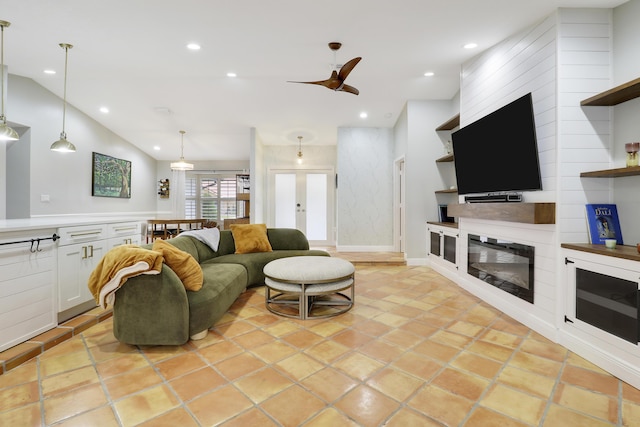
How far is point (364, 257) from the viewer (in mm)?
5422

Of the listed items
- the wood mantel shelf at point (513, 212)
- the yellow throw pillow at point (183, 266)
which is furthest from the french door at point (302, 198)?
the yellow throw pillow at point (183, 266)

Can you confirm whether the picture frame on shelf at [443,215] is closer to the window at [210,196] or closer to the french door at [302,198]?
the french door at [302,198]

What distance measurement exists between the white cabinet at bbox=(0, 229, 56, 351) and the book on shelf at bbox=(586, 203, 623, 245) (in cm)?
438

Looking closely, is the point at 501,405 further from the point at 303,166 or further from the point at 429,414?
the point at 303,166

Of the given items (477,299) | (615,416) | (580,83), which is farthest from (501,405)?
(580,83)

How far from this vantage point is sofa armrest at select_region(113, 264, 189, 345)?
7.04 ft

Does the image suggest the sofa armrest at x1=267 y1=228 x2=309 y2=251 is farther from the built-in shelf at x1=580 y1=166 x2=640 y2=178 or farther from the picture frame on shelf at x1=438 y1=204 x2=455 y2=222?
the built-in shelf at x1=580 y1=166 x2=640 y2=178

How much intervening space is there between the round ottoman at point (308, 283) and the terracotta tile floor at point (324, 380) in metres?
0.23

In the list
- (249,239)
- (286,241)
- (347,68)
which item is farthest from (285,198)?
(347,68)

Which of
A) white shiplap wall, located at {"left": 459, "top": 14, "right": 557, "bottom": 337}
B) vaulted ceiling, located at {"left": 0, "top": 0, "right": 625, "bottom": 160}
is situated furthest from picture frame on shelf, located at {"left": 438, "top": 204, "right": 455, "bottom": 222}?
vaulted ceiling, located at {"left": 0, "top": 0, "right": 625, "bottom": 160}

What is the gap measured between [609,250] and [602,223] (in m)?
0.40

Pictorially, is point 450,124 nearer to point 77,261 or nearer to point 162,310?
point 162,310

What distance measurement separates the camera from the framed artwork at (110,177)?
5.98 metres

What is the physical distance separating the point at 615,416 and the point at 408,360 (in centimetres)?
104
